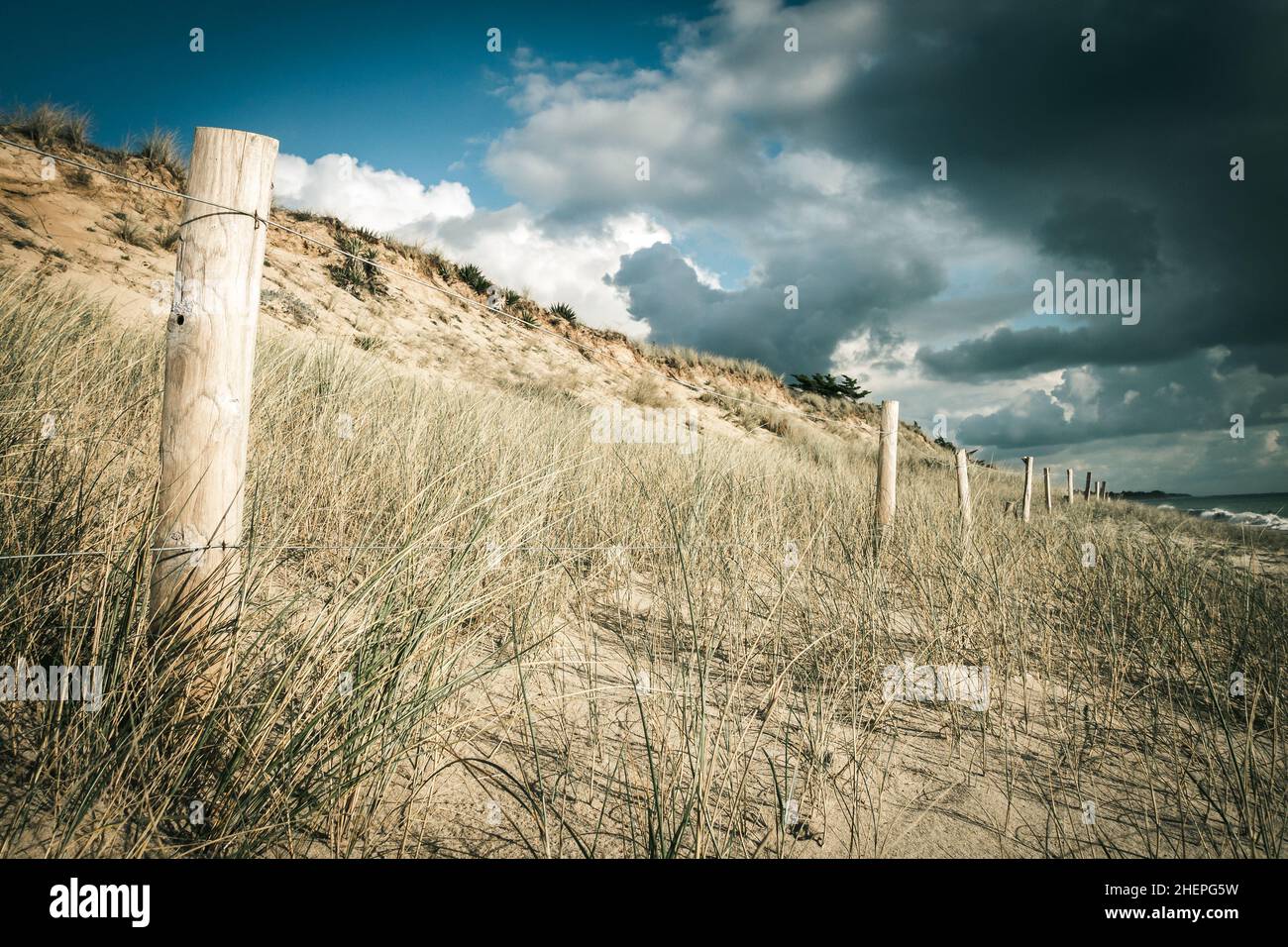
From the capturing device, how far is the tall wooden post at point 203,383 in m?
1.67

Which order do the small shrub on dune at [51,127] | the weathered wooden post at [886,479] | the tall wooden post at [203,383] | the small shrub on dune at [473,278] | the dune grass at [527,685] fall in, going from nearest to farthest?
the dune grass at [527,685] → the tall wooden post at [203,383] → the weathered wooden post at [886,479] → the small shrub on dune at [51,127] → the small shrub on dune at [473,278]

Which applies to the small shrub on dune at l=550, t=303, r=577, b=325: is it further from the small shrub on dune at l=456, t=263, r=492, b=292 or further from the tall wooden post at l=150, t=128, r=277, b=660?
the tall wooden post at l=150, t=128, r=277, b=660

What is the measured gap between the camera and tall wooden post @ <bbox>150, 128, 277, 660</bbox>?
167cm

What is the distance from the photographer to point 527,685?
2.67m

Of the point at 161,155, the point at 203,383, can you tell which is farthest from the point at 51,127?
the point at 203,383

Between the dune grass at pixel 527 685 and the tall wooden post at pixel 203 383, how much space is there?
77mm

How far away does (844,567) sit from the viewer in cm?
447

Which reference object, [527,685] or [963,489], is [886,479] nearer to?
[963,489]

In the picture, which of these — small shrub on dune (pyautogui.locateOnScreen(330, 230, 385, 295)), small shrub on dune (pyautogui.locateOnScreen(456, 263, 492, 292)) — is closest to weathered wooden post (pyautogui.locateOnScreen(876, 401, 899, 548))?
small shrub on dune (pyautogui.locateOnScreen(330, 230, 385, 295))

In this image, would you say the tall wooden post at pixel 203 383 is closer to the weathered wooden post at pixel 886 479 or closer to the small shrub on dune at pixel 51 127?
the weathered wooden post at pixel 886 479

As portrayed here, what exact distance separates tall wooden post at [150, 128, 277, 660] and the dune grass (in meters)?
0.08

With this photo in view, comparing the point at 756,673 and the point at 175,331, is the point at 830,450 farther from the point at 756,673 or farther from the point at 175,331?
the point at 175,331

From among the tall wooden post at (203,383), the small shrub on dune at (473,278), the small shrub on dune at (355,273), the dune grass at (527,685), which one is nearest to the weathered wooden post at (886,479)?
the dune grass at (527,685)
